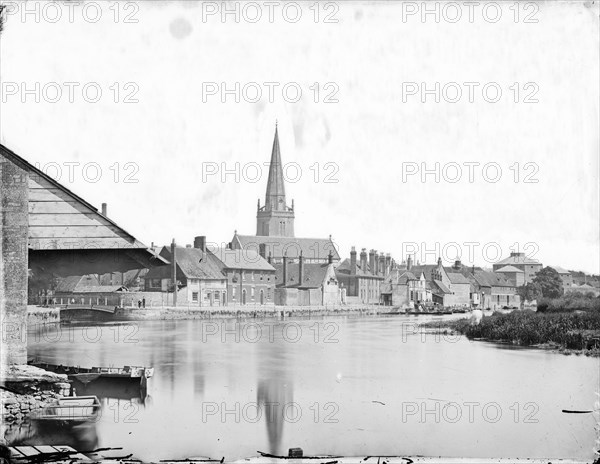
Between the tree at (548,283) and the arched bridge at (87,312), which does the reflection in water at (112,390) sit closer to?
the arched bridge at (87,312)

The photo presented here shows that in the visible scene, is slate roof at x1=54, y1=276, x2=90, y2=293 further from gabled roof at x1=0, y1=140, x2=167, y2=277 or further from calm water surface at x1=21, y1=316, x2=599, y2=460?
gabled roof at x1=0, y1=140, x2=167, y2=277

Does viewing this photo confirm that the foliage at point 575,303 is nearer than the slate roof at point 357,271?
Yes

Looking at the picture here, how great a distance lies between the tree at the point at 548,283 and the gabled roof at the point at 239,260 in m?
17.8

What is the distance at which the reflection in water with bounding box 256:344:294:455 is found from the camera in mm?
9273

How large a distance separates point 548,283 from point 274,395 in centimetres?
965

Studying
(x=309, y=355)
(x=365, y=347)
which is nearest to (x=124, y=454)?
(x=309, y=355)

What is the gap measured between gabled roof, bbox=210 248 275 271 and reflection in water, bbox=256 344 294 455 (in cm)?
1860

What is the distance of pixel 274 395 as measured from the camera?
12.2 metres

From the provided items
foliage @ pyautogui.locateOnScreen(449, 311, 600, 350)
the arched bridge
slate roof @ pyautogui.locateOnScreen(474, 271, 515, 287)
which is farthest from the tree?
the arched bridge

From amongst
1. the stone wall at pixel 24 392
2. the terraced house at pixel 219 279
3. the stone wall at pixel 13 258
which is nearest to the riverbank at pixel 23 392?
the stone wall at pixel 24 392

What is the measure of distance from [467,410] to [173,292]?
20.6 metres

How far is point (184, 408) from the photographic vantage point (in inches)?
414

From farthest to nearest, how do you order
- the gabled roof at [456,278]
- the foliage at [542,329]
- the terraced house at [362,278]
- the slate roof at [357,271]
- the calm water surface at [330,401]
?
the slate roof at [357,271]
the terraced house at [362,278]
the gabled roof at [456,278]
the foliage at [542,329]
the calm water surface at [330,401]

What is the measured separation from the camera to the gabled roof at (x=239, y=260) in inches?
1441
